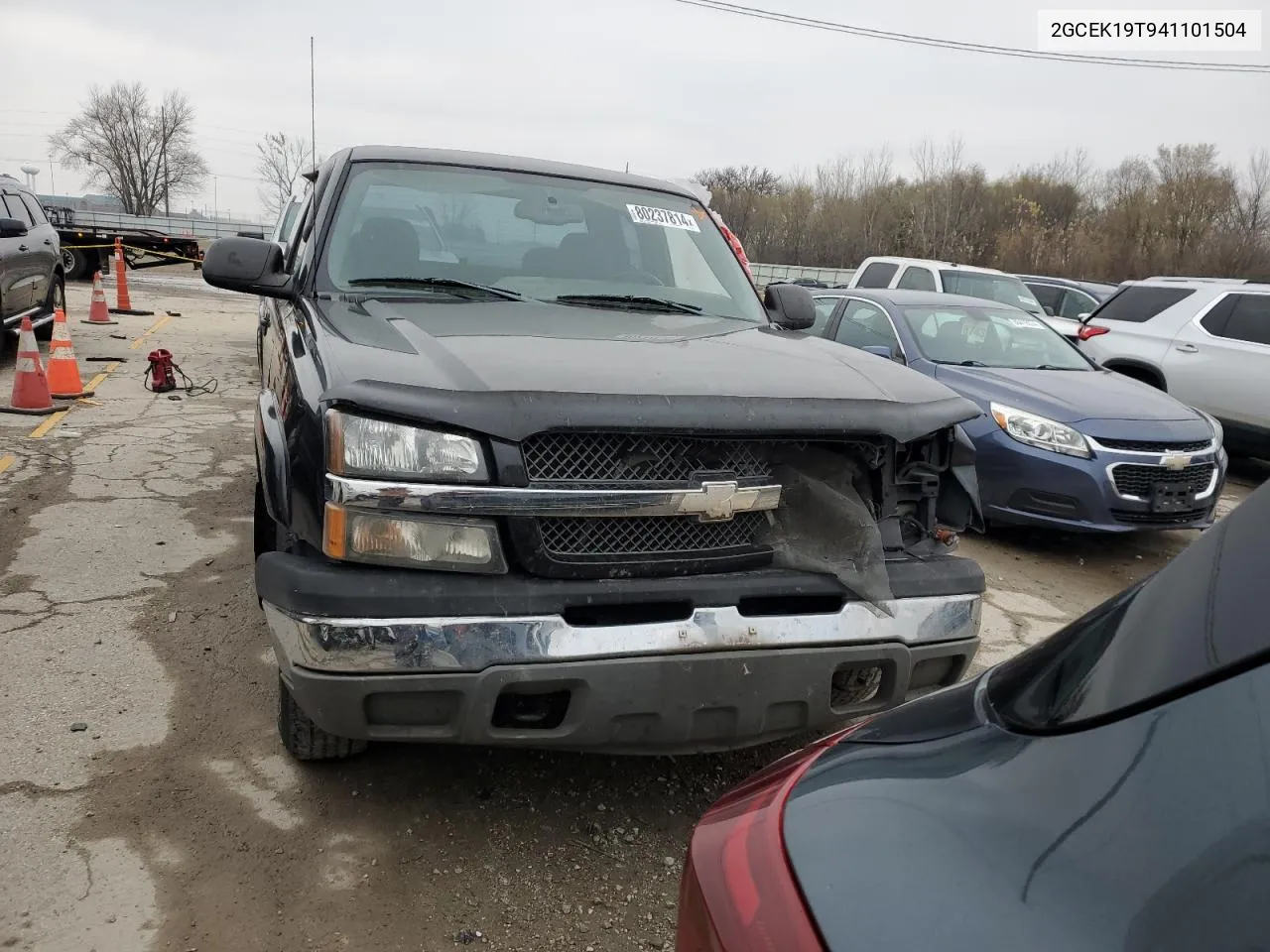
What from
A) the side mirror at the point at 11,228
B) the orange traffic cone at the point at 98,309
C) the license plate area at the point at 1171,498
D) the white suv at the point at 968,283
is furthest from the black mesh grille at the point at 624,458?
the orange traffic cone at the point at 98,309

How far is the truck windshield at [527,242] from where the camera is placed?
3.34 meters

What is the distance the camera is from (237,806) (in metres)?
2.63

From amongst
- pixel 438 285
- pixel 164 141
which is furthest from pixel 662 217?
pixel 164 141

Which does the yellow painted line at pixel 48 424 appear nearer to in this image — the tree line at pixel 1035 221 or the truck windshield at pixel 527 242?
the truck windshield at pixel 527 242

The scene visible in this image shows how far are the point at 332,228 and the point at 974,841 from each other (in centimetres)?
307

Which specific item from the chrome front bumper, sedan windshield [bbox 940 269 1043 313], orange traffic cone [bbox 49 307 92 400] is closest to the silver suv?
sedan windshield [bbox 940 269 1043 313]

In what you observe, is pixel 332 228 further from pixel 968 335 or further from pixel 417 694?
pixel 968 335

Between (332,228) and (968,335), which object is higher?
(332,228)

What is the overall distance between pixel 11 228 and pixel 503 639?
344 inches

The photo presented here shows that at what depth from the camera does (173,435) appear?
6.84 metres

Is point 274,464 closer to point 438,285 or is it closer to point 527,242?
point 438,285

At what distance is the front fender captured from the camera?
2398mm

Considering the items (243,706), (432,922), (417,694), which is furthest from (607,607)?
(243,706)

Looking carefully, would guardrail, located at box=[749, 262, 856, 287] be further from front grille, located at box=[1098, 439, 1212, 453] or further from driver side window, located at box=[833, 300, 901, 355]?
front grille, located at box=[1098, 439, 1212, 453]
